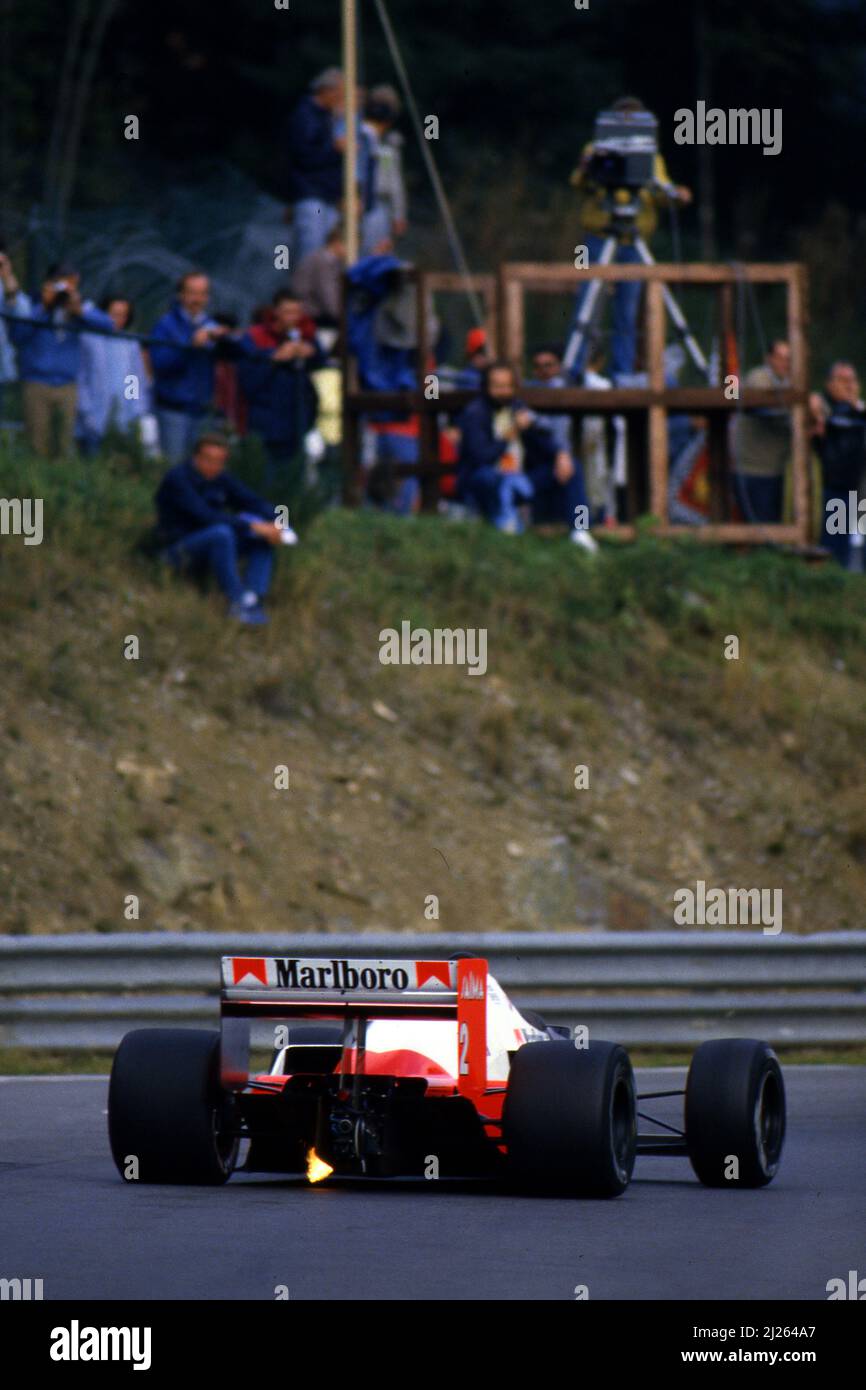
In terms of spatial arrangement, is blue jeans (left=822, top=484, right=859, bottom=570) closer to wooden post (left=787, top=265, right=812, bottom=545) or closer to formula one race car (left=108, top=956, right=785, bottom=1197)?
wooden post (left=787, top=265, right=812, bottom=545)

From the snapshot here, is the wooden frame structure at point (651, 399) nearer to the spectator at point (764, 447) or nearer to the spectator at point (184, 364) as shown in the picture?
the spectator at point (764, 447)

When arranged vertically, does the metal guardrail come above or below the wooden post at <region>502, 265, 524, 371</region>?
below

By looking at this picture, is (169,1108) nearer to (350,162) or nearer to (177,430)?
(177,430)

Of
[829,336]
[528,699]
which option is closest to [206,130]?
[829,336]

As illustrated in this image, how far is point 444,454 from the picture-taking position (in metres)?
24.5

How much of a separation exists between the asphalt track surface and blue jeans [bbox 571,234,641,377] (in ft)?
41.5

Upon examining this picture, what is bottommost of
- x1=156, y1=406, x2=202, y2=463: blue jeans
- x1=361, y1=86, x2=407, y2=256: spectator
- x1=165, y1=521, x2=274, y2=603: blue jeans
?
x1=165, y1=521, x2=274, y2=603: blue jeans

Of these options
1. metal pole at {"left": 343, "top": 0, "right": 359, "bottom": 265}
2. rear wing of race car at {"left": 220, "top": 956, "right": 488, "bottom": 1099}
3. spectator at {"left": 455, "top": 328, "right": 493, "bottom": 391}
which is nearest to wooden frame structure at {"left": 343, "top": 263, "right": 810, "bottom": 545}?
spectator at {"left": 455, "top": 328, "right": 493, "bottom": 391}

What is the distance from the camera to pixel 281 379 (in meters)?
22.3

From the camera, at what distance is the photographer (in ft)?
74.4

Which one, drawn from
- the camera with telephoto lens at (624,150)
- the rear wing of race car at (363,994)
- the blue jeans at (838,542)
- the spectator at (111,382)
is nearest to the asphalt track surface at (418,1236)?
the rear wing of race car at (363,994)

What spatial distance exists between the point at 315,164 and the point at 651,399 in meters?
3.41

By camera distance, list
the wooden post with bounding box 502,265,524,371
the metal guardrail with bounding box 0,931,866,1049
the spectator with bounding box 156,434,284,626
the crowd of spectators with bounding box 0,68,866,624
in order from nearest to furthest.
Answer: the metal guardrail with bounding box 0,931,866,1049, the spectator with bounding box 156,434,284,626, the crowd of spectators with bounding box 0,68,866,624, the wooden post with bounding box 502,265,524,371

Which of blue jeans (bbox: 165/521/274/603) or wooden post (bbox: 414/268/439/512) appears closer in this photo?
blue jeans (bbox: 165/521/274/603)
